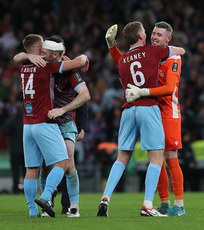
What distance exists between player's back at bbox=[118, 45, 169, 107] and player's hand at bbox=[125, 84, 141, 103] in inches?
2.7

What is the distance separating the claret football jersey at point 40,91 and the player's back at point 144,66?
78 centimetres

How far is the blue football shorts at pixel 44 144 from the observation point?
259 inches

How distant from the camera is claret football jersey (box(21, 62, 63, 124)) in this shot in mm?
6652

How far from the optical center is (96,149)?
1496cm

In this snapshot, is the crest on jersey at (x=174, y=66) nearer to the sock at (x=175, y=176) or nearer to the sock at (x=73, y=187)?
the sock at (x=175, y=176)

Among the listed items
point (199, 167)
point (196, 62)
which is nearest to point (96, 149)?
point (199, 167)

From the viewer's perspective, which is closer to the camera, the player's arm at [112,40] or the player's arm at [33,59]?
the player's arm at [33,59]

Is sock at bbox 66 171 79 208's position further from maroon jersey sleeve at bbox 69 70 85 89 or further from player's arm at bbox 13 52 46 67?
player's arm at bbox 13 52 46 67

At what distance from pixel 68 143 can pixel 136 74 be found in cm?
109

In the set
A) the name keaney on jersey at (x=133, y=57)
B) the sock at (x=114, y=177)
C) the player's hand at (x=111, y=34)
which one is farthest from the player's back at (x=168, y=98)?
the sock at (x=114, y=177)

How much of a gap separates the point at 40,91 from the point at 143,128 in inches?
45.5

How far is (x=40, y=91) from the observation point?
666 cm

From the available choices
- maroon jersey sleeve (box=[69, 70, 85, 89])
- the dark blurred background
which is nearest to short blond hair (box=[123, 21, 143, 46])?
maroon jersey sleeve (box=[69, 70, 85, 89])

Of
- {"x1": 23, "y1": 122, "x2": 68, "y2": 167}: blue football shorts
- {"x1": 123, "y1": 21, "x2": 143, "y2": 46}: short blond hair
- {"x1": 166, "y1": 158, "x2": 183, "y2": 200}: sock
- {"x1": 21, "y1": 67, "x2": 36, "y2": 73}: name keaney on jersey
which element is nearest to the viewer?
{"x1": 23, "y1": 122, "x2": 68, "y2": 167}: blue football shorts
